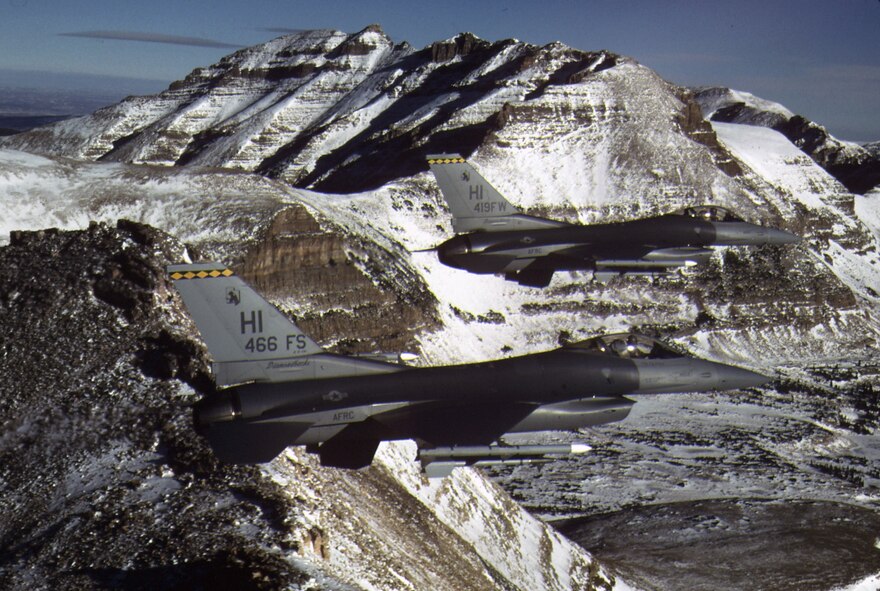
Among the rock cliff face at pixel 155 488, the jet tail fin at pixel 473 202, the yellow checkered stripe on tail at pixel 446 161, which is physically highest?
the yellow checkered stripe on tail at pixel 446 161

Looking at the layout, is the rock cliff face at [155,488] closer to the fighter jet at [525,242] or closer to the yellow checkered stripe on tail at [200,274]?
the yellow checkered stripe on tail at [200,274]

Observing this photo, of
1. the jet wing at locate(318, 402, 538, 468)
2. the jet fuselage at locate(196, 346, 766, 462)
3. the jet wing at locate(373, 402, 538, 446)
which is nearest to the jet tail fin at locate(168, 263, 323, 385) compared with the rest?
the jet fuselage at locate(196, 346, 766, 462)

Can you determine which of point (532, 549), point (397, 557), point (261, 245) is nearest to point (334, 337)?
point (261, 245)

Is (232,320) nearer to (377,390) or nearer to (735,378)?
(377,390)

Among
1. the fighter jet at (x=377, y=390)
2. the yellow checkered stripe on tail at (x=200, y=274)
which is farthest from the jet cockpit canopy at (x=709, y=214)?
the yellow checkered stripe on tail at (x=200, y=274)

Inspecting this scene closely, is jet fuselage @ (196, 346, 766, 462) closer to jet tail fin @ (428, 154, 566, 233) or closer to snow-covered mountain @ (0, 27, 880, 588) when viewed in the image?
snow-covered mountain @ (0, 27, 880, 588)
